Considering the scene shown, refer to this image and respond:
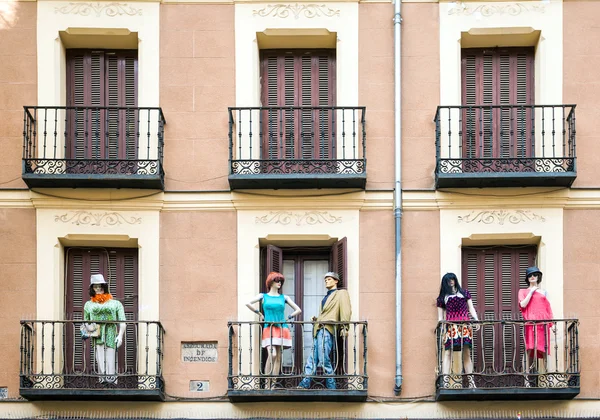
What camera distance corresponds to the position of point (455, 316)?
859 inches

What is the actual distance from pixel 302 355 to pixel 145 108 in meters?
4.54

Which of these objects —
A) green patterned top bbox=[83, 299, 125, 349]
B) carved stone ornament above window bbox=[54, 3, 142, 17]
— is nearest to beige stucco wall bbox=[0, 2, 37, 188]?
carved stone ornament above window bbox=[54, 3, 142, 17]

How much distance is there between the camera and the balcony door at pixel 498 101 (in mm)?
22781

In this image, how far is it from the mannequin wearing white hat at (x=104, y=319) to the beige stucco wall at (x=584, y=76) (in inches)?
292

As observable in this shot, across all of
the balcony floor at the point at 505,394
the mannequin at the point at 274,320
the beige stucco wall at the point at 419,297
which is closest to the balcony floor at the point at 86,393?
the mannequin at the point at 274,320

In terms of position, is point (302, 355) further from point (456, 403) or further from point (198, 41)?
point (198, 41)

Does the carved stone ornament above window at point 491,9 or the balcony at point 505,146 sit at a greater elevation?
the carved stone ornament above window at point 491,9

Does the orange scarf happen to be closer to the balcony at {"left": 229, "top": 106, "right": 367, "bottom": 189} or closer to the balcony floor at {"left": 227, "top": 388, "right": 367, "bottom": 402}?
the balcony floor at {"left": 227, "top": 388, "right": 367, "bottom": 402}

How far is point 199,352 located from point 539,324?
5164mm

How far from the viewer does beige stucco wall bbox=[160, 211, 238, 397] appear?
22109mm

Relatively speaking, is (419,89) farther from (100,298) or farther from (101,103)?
(100,298)

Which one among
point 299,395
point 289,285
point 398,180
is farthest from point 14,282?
point 398,180

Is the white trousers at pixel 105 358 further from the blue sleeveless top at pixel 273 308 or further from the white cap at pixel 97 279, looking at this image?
the blue sleeveless top at pixel 273 308

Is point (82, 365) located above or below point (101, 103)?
below
